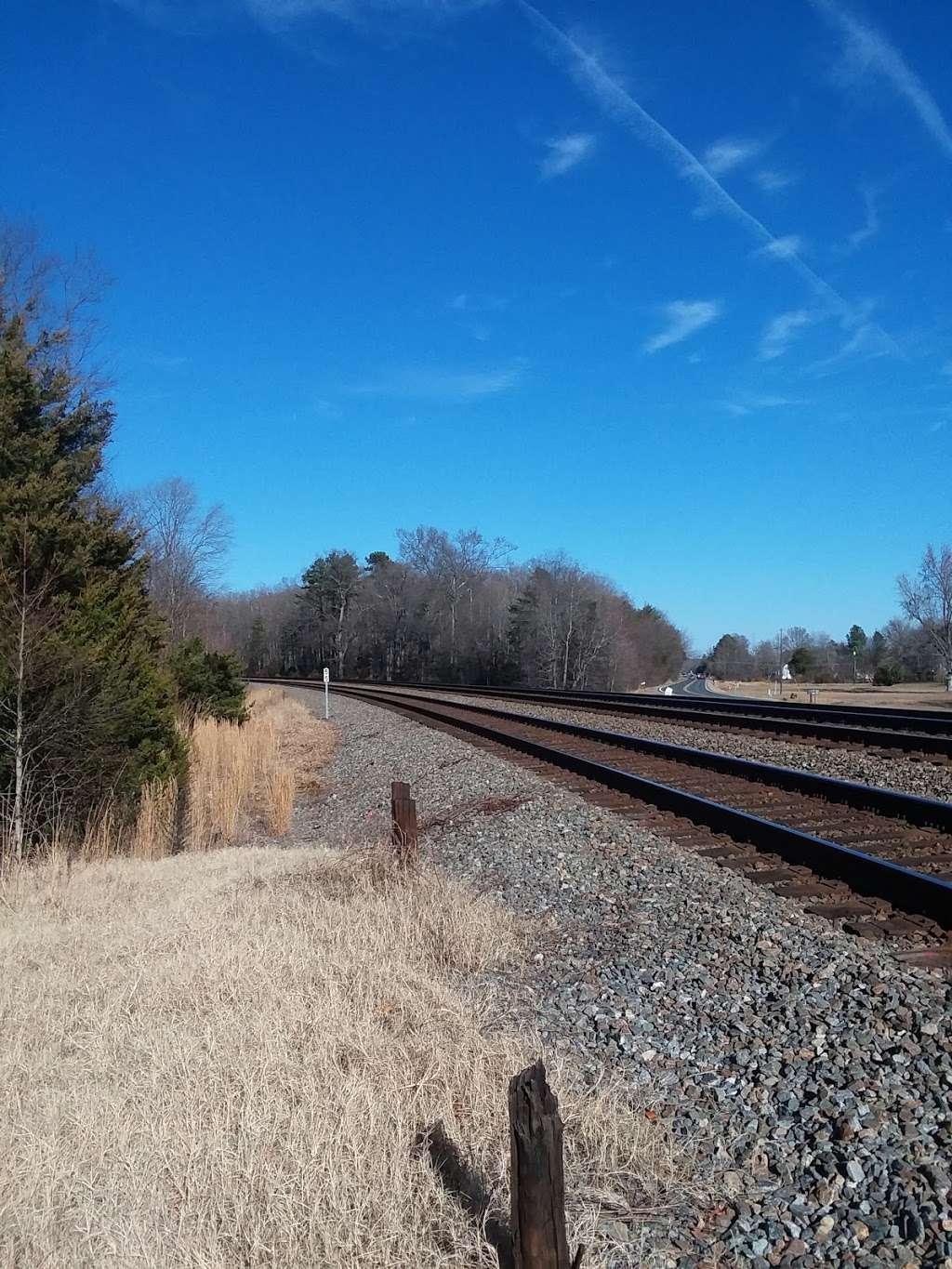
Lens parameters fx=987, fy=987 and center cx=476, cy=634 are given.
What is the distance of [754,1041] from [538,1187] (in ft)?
6.73

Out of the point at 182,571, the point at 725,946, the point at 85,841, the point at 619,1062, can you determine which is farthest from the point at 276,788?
the point at 182,571

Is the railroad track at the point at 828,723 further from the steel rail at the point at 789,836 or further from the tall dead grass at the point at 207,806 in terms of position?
the tall dead grass at the point at 207,806

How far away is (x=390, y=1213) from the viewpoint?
323cm

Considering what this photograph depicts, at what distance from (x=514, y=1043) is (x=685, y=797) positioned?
19.2 feet

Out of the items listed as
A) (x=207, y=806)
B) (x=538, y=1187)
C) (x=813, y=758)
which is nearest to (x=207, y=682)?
(x=207, y=806)

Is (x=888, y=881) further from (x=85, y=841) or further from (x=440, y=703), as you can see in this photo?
(x=440, y=703)

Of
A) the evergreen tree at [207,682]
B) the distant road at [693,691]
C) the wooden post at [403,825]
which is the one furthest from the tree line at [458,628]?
the wooden post at [403,825]

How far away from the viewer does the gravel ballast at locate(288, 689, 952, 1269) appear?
2.98 m

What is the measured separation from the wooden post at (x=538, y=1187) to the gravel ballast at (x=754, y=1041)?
57 cm

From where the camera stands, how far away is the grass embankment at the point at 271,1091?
126 inches

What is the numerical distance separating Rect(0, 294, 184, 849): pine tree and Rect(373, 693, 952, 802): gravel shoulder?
27.5 ft

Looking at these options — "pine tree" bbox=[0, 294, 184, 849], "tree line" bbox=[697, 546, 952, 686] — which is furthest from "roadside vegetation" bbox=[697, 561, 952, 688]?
"pine tree" bbox=[0, 294, 184, 849]

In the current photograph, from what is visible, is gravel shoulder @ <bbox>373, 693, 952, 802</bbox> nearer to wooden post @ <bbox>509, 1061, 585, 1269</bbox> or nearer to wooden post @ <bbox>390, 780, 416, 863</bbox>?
wooden post @ <bbox>390, 780, 416, 863</bbox>

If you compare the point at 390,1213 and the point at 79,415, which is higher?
the point at 79,415
